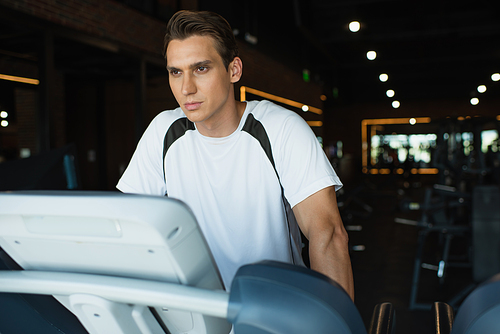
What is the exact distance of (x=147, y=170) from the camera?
1233 millimetres

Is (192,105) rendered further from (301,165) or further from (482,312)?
(482,312)

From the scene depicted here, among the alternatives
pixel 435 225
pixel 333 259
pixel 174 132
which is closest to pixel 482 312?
pixel 333 259

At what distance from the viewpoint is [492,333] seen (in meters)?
0.55

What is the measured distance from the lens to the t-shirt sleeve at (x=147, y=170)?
1227mm

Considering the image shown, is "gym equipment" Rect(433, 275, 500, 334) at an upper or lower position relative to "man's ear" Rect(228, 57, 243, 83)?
lower

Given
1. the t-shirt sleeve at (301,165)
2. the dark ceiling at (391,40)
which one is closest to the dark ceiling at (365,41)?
the dark ceiling at (391,40)

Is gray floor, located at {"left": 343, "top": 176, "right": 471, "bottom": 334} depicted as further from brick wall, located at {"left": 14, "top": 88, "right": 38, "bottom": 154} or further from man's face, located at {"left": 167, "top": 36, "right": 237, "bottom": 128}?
brick wall, located at {"left": 14, "top": 88, "right": 38, "bottom": 154}

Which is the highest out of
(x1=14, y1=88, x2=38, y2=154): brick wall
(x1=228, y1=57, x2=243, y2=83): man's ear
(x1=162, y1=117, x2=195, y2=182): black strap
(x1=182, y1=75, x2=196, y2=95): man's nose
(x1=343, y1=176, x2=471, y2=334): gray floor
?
(x1=14, y1=88, x2=38, y2=154): brick wall

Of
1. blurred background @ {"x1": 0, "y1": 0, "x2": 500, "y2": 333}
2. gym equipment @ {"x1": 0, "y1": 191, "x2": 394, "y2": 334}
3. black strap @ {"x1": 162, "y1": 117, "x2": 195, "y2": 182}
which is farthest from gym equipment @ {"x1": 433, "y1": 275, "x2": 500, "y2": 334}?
blurred background @ {"x1": 0, "y1": 0, "x2": 500, "y2": 333}

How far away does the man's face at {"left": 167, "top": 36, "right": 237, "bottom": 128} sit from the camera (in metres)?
1.02

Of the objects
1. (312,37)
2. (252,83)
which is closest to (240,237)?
(312,37)

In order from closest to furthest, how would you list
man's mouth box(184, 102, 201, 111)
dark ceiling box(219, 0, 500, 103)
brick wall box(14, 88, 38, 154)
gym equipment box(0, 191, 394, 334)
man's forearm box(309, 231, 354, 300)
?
gym equipment box(0, 191, 394, 334) < man's forearm box(309, 231, 354, 300) < man's mouth box(184, 102, 201, 111) < dark ceiling box(219, 0, 500, 103) < brick wall box(14, 88, 38, 154)

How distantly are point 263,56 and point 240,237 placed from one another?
8.25 meters

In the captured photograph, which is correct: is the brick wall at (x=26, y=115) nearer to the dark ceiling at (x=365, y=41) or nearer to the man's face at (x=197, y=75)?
the dark ceiling at (x=365, y=41)
